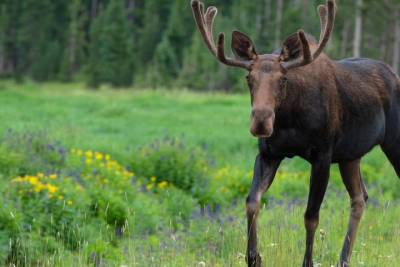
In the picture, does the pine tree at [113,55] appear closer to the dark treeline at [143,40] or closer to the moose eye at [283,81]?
the dark treeline at [143,40]

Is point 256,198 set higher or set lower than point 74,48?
higher

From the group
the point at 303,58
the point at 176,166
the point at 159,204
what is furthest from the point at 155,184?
the point at 303,58

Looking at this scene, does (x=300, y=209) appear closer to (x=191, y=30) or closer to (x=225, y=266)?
(x=225, y=266)

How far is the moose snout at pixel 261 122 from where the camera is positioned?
464 centimetres

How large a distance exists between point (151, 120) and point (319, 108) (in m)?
14.9

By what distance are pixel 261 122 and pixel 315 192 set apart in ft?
3.98

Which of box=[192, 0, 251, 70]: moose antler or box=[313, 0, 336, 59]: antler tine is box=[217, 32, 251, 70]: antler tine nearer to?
box=[192, 0, 251, 70]: moose antler

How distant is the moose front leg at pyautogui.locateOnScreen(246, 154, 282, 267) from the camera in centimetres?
542

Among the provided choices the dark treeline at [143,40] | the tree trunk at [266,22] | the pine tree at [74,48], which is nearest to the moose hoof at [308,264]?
the dark treeline at [143,40]

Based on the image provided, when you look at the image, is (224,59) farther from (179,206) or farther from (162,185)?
(162,185)

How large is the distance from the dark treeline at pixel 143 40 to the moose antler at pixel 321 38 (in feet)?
133

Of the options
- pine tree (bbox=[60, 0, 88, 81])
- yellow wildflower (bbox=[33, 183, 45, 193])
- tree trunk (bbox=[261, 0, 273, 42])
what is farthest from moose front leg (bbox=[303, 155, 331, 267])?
pine tree (bbox=[60, 0, 88, 81])

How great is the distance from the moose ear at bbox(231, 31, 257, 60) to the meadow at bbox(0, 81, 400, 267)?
1.46 meters

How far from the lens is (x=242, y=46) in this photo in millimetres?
5230
